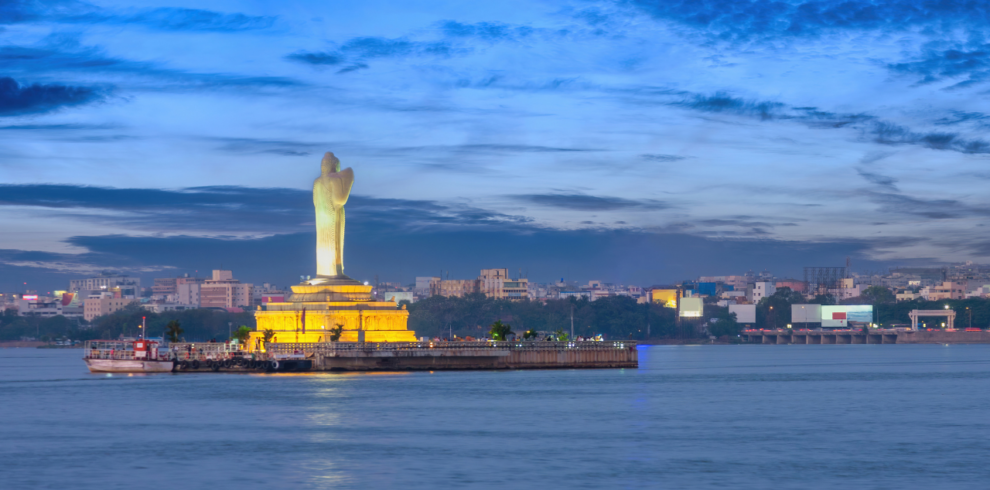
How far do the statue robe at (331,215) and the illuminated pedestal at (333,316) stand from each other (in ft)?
8.52

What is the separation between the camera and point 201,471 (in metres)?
34.0

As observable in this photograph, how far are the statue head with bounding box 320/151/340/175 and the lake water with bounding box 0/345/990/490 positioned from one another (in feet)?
→ 66.0

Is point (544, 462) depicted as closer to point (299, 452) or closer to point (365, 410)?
point (299, 452)

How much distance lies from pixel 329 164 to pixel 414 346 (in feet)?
51.7

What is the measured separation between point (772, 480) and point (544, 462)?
6.35 meters

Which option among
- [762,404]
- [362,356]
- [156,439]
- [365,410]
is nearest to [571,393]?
[762,404]

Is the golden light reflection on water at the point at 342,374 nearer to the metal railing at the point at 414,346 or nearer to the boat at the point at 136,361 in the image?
the metal railing at the point at 414,346

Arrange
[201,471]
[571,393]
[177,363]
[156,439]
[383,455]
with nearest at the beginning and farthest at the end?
[201,471], [383,455], [156,439], [571,393], [177,363]

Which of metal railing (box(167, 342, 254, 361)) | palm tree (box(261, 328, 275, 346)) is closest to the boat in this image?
metal railing (box(167, 342, 254, 361))

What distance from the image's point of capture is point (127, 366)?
83.8 m

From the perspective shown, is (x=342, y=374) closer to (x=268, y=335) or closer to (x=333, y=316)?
(x=333, y=316)

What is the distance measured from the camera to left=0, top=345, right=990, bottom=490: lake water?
3297cm

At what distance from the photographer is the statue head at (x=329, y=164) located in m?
87.2

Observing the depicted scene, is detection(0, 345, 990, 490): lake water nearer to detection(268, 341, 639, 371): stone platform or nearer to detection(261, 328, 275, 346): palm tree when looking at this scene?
detection(268, 341, 639, 371): stone platform
